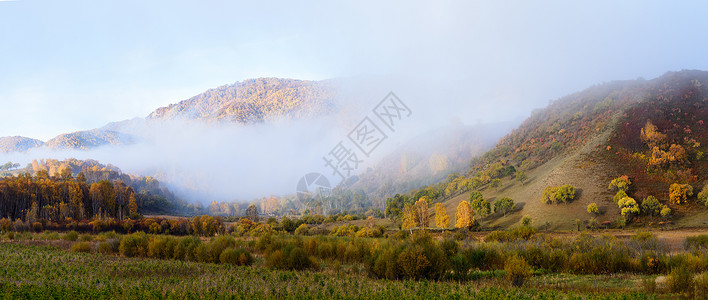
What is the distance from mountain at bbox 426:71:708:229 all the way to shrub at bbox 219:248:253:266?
2330 inches

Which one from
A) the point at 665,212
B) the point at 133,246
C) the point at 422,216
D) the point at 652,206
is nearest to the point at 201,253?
the point at 133,246

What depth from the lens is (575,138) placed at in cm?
10894

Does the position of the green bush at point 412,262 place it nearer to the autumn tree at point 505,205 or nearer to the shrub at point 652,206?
the shrub at point 652,206

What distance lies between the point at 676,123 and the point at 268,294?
112587 mm

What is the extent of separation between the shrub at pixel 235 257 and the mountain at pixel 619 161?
59.2 meters

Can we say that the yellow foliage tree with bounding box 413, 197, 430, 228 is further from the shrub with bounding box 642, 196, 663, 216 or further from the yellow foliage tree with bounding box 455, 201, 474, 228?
the shrub with bounding box 642, 196, 663, 216

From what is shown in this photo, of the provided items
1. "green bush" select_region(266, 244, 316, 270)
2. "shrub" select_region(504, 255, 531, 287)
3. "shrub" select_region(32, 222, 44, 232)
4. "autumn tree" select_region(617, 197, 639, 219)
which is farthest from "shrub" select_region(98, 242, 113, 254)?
"autumn tree" select_region(617, 197, 639, 219)

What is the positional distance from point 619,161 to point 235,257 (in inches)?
3380

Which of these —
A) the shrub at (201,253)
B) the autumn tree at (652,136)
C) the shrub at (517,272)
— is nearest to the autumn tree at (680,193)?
the autumn tree at (652,136)

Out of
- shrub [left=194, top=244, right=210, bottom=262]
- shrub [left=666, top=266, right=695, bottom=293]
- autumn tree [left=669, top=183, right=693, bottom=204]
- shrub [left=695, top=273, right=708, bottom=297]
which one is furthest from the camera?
autumn tree [left=669, top=183, right=693, bottom=204]

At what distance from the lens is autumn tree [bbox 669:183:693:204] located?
63344 millimetres

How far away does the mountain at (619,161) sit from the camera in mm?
67062

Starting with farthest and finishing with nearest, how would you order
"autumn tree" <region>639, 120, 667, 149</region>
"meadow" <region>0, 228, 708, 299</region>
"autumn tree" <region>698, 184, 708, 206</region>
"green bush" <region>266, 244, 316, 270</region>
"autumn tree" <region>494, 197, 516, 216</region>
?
1. "autumn tree" <region>639, 120, 667, 149</region>
2. "autumn tree" <region>494, 197, 516, 216</region>
3. "autumn tree" <region>698, 184, 708, 206</region>
4. "green bush" <region>266, 244, 316, 270</region>
5. "meadow" <region>0, 228, 708, 299</region>

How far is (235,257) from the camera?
25469mm
